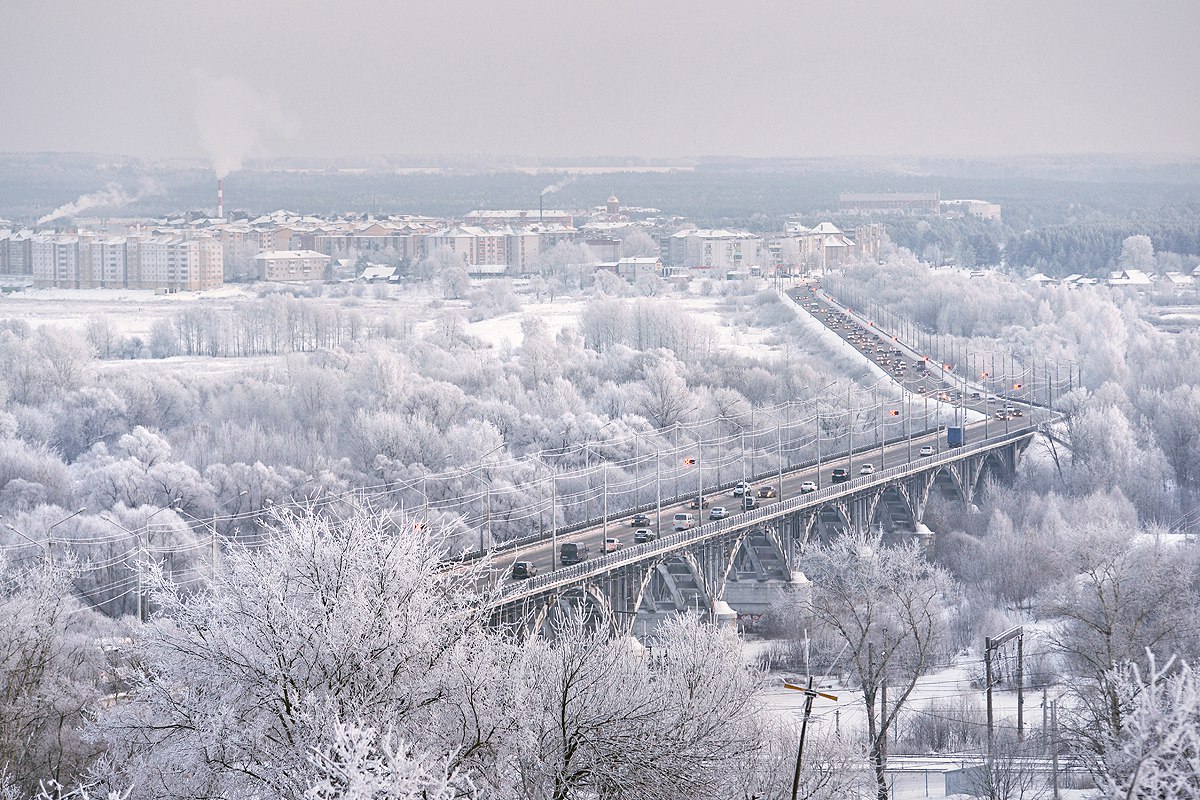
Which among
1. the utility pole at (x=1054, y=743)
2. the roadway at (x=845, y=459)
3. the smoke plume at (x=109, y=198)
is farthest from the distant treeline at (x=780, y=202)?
the utility pole at (x=1054, y=743)

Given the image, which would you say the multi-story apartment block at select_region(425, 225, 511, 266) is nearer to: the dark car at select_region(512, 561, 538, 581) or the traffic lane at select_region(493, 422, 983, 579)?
the traffic lane at select_region(493, 422, 983, 579)

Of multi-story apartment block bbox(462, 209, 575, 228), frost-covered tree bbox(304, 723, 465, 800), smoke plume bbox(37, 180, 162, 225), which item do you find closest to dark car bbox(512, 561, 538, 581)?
frost-covered tree bbox(304, 723, 465, 800)

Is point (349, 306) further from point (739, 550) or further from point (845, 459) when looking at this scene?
point (739, 550)

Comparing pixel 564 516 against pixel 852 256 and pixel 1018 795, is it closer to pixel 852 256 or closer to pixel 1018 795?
pixel 1018 795

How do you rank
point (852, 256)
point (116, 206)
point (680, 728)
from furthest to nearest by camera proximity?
point (116, 206) → point (852, 256) → point (680, 728)

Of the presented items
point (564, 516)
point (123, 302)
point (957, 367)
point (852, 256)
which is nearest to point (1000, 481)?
point (564, 516)

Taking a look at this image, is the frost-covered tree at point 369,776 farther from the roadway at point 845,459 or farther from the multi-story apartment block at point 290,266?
the multi-story apartment block at point 290,266

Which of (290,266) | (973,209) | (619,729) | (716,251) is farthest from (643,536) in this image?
(973,209)
